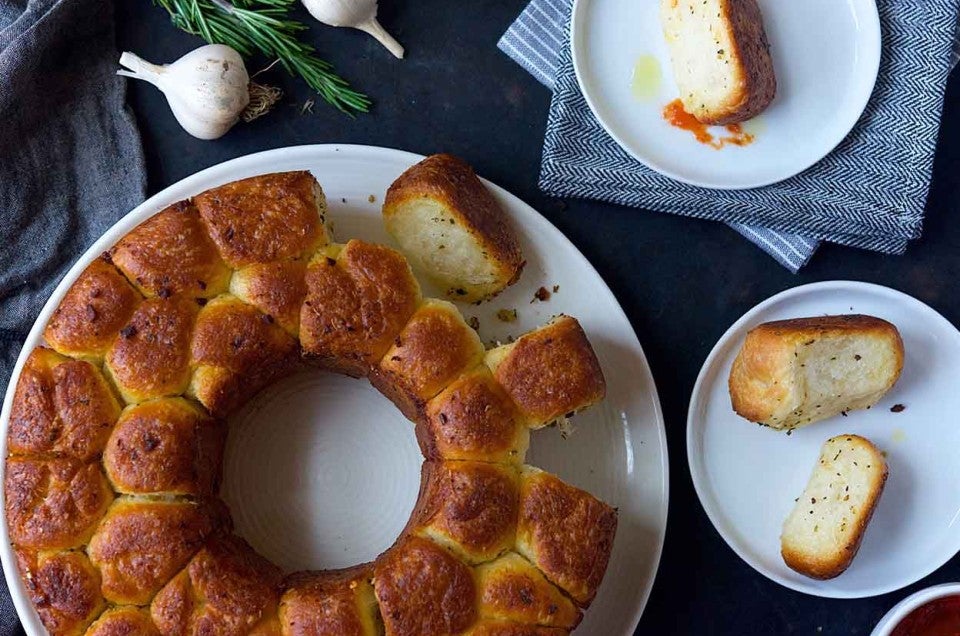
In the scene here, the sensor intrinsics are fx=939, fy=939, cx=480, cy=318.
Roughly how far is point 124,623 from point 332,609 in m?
0.46

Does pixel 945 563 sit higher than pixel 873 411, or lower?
lower

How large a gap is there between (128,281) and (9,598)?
1041 millimetres

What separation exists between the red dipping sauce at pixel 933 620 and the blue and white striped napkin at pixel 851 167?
1.00m

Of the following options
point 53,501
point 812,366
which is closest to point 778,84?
point 812,366

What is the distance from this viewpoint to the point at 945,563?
2.70 meters

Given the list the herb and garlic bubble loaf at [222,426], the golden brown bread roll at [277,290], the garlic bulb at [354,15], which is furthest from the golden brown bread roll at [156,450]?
the garlic bulb at [354,15]

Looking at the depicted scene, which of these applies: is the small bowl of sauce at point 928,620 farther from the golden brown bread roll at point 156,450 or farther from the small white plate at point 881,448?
the golden brown bread roll at point 156,450

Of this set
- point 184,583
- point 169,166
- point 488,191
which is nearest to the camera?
point 184,583

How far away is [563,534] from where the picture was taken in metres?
2.25

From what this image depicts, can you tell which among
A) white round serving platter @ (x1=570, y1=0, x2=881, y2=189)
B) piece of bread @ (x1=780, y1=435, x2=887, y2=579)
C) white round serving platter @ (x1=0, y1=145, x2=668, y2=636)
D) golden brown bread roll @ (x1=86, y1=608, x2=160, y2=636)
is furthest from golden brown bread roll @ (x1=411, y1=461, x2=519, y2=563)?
white round serving platter @ (x1=570, y1=0, x2=881, y2=189)

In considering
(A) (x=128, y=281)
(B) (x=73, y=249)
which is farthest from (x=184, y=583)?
(B) (x=73, y=249)

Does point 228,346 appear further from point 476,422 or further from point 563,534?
point 563,534

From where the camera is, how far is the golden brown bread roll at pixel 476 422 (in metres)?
2.25

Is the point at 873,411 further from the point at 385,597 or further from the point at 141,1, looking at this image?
the point at 141,1
